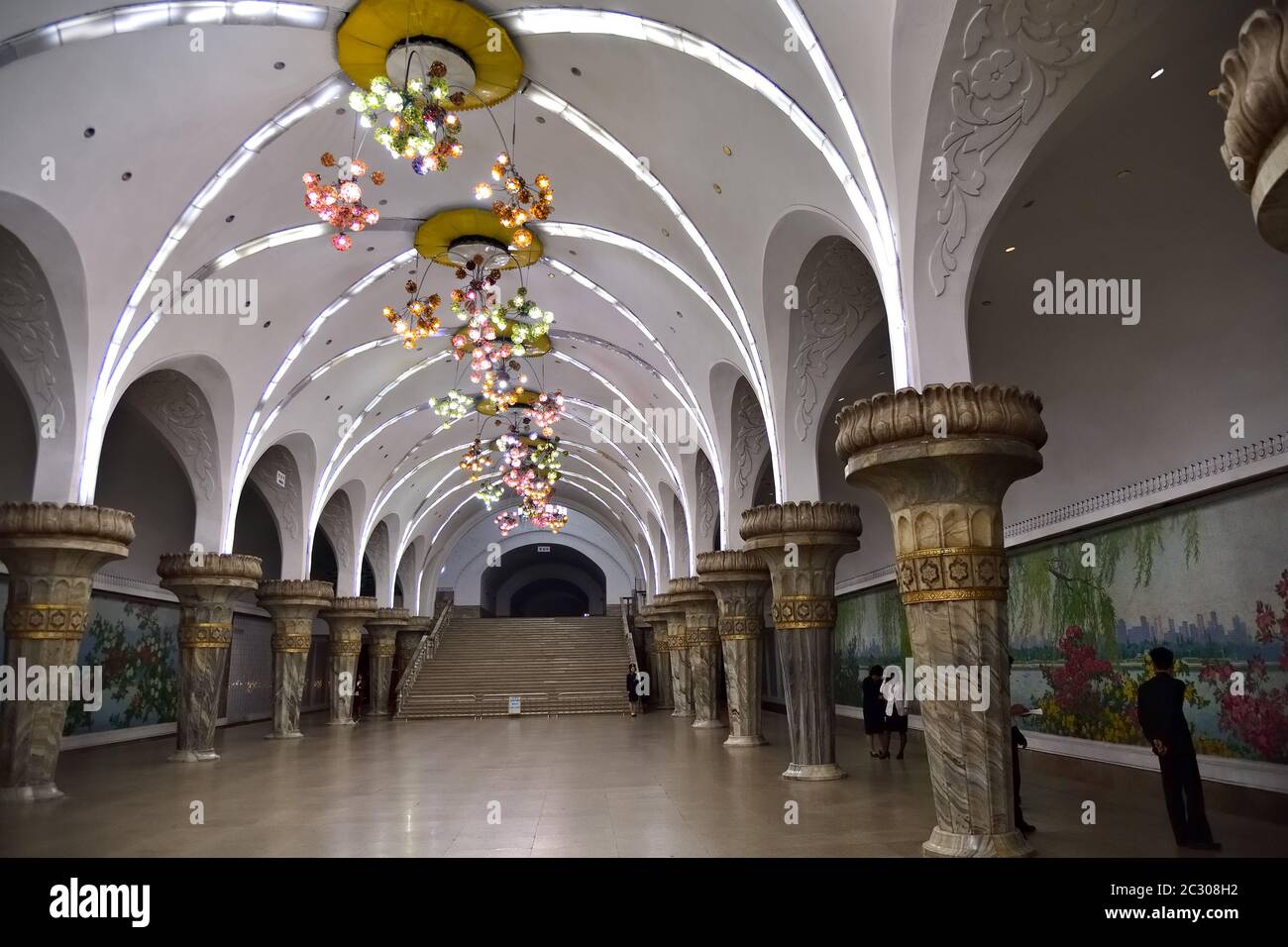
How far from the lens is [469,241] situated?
12.9 m

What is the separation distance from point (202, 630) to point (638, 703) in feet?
36.1

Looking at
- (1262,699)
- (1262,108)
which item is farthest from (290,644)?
(1262,108)

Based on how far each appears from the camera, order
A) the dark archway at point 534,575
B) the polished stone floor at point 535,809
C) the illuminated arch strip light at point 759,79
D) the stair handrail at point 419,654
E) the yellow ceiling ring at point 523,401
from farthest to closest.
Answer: the dark archway at point 534,575 → the stair handrail at point 419,654 → the yellow ceiling ring at point 523,401 → the illuminated arch strip light at point 759,79 → the polished stone floor at point 535,809

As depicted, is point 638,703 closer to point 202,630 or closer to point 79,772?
point 202,630

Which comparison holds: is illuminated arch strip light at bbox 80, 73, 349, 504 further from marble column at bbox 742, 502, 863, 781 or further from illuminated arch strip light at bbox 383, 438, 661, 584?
illuminated arch strip light at bbox 383, 438, 661, 584

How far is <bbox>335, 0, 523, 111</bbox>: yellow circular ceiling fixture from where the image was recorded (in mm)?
8258

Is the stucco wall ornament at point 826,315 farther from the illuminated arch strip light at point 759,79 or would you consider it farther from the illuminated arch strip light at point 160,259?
the illuminated arch strip light at point 160,259

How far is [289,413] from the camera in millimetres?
15758

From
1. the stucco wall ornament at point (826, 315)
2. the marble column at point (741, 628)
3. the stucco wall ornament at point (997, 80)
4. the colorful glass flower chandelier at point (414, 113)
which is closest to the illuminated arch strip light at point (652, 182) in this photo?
the stucco wall ornament at point (826, 315)

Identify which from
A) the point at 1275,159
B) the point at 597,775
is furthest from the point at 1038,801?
the point at 1275,159

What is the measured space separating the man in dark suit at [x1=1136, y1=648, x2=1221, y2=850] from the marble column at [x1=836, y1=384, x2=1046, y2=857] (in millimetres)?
963

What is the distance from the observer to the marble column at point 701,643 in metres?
17.5

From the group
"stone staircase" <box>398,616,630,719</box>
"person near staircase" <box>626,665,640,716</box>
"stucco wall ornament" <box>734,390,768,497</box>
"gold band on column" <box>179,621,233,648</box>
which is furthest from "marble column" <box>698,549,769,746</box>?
"stone staircase" <box>398,616,630,719</box>

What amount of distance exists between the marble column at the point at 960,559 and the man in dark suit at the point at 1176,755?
3.16ft
